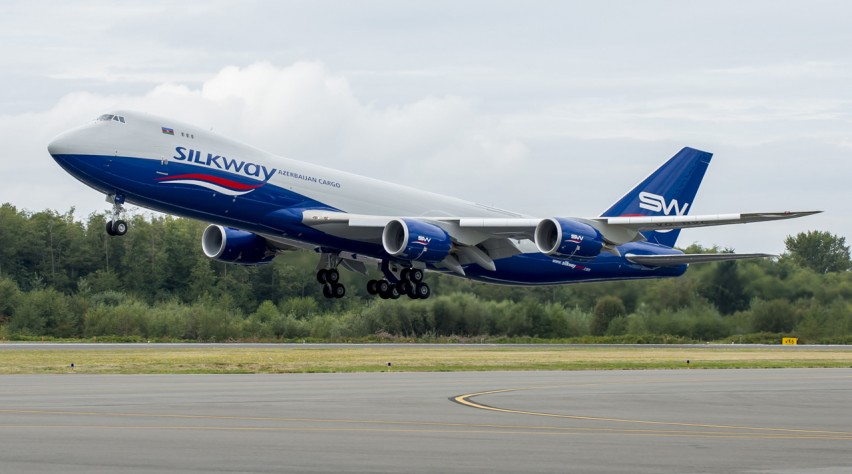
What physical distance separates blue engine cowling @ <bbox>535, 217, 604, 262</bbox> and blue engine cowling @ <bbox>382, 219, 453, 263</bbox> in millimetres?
3685

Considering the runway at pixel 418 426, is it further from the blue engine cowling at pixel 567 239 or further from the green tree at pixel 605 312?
the green tree at pixel 605 312

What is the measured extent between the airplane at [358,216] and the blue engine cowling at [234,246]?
5 centimetres

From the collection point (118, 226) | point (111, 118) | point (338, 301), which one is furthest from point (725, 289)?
point (111, 118)

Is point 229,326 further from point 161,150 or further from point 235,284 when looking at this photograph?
point 161,150

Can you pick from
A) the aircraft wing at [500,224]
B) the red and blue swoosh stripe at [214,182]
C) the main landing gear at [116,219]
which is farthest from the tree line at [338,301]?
the main landing gear at [116,219]

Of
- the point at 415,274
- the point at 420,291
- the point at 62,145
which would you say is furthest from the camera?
the point at 420,291

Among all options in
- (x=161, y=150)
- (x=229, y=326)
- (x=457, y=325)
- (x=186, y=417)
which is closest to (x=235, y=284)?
(x=229, y=326)

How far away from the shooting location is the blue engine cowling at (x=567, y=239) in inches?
1726

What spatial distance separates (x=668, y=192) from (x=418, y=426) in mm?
39867

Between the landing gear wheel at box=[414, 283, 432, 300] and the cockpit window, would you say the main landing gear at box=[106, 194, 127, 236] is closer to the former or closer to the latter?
the cockpit window

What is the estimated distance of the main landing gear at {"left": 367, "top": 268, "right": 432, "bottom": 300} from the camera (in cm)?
4884

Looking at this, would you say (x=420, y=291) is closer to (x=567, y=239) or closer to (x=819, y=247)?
(x=567, y=239)

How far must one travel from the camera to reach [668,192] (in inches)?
2170

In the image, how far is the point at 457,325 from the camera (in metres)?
63.0
